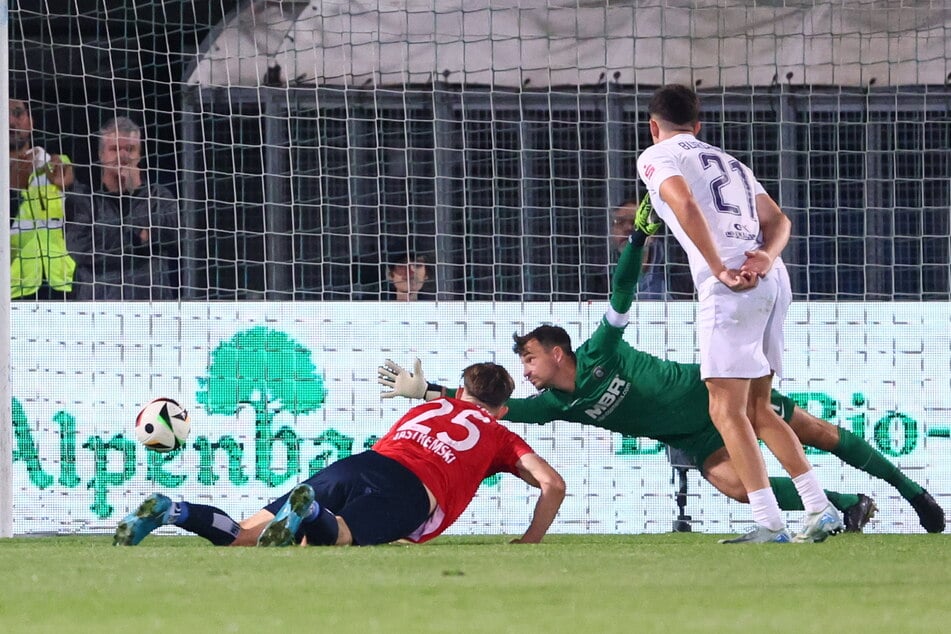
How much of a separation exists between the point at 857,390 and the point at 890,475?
85 cm

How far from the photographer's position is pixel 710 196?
6.07 m

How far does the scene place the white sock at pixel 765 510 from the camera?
19.5ft

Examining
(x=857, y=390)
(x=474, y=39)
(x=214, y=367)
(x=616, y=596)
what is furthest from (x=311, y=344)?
(x=616, y=596)

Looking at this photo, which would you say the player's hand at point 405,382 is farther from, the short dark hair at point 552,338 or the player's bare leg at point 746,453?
the player's bare leg at point 746,453

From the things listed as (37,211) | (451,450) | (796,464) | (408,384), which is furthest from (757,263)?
(37,211)

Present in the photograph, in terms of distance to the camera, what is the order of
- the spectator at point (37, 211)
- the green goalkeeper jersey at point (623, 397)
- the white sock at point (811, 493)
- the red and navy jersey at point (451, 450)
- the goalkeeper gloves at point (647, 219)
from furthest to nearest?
the spectator at point (37, 211) → the green goalkeeper jersey at point (623, 397) → the goalkeeper gloves at point (647, 219) → the red and navy jersey at point (451, 450) → the white sock at point (811, 493)

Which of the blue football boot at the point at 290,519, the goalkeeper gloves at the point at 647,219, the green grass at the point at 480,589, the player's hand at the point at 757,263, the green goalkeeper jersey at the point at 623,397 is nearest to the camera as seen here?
the green grass at the point at 480,589

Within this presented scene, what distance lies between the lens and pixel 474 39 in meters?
8.87

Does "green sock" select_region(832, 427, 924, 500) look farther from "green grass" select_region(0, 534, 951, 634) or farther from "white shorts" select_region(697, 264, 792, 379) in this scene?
"green grass" select_region(0, 534, 951, 634)

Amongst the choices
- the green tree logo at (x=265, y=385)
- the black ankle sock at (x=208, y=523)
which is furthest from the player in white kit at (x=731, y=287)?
the green tree logo at (x=265, y=385)

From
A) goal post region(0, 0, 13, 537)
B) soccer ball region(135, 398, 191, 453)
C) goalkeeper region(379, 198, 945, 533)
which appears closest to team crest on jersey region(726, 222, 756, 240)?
goalkeeper region(379, 198, 945, 533)

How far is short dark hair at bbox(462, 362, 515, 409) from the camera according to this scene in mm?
6848

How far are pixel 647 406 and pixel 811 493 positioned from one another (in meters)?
1.33

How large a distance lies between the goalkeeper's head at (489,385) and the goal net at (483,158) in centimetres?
139
